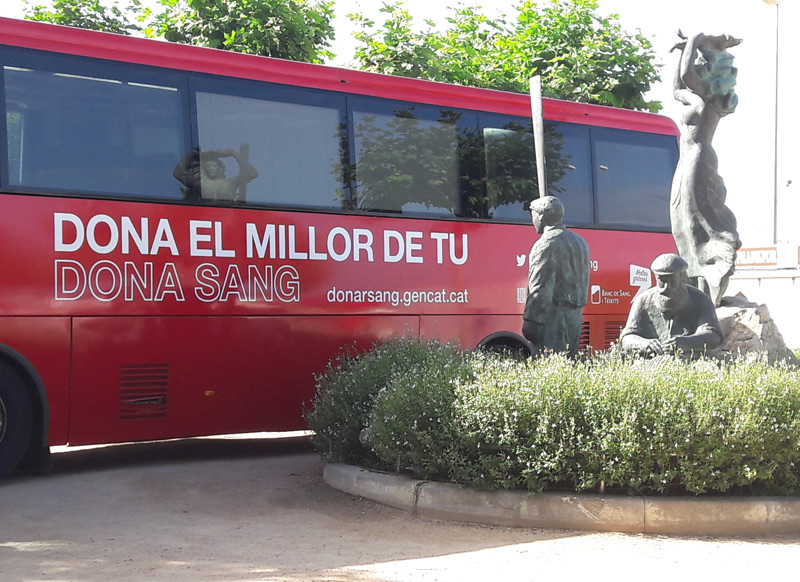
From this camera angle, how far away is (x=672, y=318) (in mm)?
9125

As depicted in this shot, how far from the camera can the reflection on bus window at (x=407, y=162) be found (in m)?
11.5

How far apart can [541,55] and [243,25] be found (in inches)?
280

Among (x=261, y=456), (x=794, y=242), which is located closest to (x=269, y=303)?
(x=261, y=456)

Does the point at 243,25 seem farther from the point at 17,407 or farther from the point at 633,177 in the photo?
the point at 17,407

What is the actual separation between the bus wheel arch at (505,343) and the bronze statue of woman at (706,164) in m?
2.68

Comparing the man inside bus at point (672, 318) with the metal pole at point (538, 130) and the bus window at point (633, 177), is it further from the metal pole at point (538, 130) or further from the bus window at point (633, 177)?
the bus window at point (633, 177)

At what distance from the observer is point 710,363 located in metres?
8.13

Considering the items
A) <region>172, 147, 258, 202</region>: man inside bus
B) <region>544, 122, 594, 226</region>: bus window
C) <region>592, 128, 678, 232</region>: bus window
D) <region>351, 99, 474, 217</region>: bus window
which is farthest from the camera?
<region>592, 128, 678, 232</region>: bus window

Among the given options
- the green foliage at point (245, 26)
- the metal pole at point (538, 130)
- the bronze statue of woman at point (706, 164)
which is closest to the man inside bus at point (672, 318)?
the bronze statue of woman at point (706, 164)

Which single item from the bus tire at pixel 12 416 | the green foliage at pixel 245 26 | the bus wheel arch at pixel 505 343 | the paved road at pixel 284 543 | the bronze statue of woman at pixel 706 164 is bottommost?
the paved road at pixel 284 543

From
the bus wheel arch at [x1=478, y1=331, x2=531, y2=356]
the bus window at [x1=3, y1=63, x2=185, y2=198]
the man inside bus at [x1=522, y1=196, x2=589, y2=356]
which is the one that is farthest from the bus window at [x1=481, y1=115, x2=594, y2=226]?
the bus window at [x1=3, y1=63, x2=185, y2=198]

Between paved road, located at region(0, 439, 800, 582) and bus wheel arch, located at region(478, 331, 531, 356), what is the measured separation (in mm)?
Result: 3697

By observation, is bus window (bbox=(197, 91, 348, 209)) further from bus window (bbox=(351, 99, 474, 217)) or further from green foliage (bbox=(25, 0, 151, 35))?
green foliage (bbox=(25, 0, 151, 35))

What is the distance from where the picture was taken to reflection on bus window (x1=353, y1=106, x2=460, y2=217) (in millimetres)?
11516
